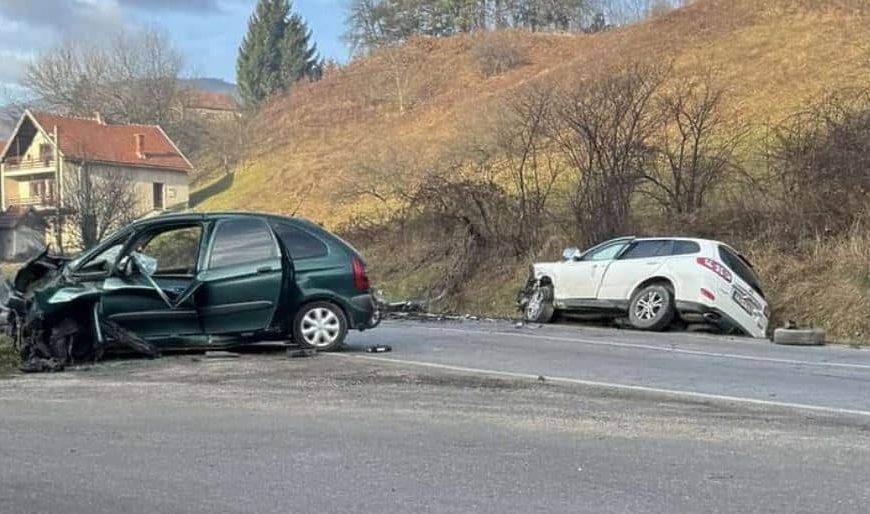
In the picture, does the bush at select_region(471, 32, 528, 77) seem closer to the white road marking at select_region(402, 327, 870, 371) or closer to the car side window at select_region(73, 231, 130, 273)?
the white road marking at select_region(402, 327, 870, 371)

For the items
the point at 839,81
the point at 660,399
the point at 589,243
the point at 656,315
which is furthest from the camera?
the point at 839,81

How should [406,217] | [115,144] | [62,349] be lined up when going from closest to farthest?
1. [62,349]
2. [406,217]
3. [115,144]

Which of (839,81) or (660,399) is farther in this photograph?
(839,81)

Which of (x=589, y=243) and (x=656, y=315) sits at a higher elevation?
(x=589, y=243)

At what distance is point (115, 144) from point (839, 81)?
51677 millimetres

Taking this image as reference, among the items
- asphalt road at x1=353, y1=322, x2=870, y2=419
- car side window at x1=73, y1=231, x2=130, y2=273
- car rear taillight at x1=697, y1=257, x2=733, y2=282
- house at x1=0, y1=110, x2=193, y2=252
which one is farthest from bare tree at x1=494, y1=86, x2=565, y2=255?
house at x1=0, y1=110, x2=193, y2=252

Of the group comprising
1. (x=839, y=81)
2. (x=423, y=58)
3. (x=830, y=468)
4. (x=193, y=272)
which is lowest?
(x=830, y=468)

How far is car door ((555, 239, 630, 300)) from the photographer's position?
1784cm

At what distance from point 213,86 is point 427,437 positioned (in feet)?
372

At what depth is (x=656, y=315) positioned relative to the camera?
16938 mm

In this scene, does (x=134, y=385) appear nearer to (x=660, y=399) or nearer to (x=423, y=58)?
(x=660, y=399)

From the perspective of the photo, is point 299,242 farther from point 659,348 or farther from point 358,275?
point 659,348

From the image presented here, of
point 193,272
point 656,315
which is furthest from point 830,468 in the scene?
point 656,315

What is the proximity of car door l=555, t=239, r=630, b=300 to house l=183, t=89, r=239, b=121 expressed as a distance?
6339 cm
